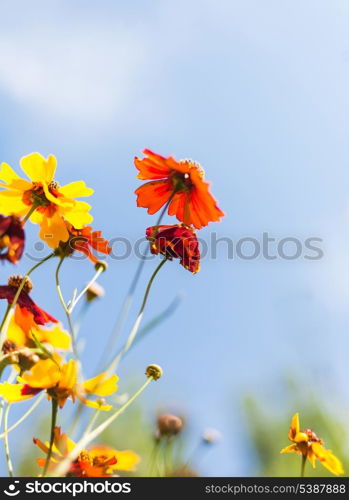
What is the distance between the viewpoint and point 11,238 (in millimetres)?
611

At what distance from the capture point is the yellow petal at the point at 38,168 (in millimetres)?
941

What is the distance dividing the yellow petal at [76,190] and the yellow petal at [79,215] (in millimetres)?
23

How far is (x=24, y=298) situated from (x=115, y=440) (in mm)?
6145

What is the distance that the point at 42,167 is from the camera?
37.4 inches

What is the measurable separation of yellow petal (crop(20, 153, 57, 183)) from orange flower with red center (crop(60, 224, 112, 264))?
0.11m

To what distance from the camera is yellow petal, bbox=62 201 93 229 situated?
2.94 ft

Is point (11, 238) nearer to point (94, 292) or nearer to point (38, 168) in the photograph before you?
point (38, 168)

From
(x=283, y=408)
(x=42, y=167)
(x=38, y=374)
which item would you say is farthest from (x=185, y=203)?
(x=283, y=408)

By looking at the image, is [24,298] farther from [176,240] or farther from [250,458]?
[250,458]

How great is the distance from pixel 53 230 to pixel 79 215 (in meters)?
0.06
